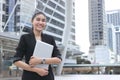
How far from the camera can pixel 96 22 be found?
485ft

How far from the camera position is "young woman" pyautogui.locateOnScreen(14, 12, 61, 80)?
113 inches

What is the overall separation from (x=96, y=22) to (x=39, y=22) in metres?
146

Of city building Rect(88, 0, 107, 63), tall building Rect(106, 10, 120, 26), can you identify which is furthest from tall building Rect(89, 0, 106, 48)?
tall building Rect(106, 10, 120, 26)

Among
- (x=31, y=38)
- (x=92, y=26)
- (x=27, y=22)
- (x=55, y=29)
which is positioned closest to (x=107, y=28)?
(x=92, y=26)

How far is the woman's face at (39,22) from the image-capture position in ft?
9.70

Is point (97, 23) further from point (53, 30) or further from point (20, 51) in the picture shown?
point (20, 51)

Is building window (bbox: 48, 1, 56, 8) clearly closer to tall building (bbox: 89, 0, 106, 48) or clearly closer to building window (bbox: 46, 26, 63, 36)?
building window (bbox: 46, 26, 63, 36)

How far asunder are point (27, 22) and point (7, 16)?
375 cm

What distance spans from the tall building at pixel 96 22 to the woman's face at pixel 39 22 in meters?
137

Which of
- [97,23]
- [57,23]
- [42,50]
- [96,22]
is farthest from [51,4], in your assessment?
[42,50]

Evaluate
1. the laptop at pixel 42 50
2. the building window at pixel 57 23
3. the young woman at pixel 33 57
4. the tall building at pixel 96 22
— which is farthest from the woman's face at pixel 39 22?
the tall building at pixel 96 22

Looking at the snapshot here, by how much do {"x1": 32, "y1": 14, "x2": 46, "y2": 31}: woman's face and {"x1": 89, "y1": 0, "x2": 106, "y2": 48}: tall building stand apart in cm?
13729

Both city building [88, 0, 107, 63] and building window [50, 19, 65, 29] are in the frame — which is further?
city building [88, 0, 107, 63]

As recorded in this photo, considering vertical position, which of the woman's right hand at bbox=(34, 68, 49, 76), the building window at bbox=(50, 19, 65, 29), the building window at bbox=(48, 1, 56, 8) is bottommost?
the woman's right hand at bbox=(34, 68, 49, 76)
